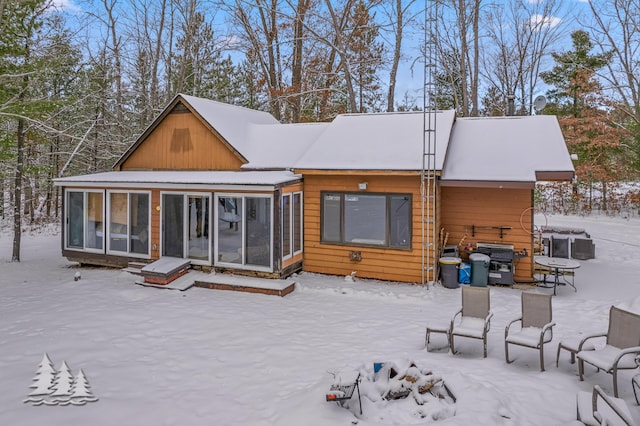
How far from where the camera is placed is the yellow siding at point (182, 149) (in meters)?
12.0

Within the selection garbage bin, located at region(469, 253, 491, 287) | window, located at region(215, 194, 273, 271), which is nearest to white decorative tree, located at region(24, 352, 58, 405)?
window, located at region(215, 194, 273, 271)

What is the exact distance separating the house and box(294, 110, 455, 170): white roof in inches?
1.3

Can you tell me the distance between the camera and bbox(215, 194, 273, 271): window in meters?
9.45

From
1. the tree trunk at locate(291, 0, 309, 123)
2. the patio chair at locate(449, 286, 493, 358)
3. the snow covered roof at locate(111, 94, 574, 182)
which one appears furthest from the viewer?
the tree trunk at locate(291, 0, 309, 123)

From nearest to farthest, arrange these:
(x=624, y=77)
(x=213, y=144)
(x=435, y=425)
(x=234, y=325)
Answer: (x=435, y=425)
(x=234, y=325)
(x=213, y=144)
(x=624, y=77)

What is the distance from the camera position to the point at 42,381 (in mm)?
5016

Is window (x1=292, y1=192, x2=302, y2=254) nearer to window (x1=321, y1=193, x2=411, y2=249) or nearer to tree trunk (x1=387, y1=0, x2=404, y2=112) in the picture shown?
window (x1=321, y1=193, x2=411, y2=249)

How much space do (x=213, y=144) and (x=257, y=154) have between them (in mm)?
1336

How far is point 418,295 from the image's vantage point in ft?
28.4

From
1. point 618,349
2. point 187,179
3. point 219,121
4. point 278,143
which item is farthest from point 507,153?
point 219,121

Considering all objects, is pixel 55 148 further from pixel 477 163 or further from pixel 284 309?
pixel 477 163

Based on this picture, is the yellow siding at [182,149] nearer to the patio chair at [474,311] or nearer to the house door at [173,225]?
the house door at [173,225]

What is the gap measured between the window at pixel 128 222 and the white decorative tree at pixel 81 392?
608cm

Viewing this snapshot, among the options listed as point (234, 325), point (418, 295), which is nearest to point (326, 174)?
point (418, 295)
